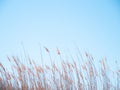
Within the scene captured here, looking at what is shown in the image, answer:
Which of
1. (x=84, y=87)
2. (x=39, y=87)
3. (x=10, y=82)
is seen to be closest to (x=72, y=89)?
(x=84, y=87)

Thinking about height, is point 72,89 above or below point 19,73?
below

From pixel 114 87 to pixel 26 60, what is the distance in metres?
1.31

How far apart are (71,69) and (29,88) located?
2.03ft

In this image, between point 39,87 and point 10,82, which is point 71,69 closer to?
point 39,87

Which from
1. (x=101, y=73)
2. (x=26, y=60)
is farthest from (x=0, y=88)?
(x=101, y=73)

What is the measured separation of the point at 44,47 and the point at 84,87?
2.52 feet

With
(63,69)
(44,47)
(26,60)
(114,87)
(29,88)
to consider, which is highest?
(44,47)

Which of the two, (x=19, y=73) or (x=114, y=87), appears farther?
(x=114, y=87)

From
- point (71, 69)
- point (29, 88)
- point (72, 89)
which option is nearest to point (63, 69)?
point (71, 69)

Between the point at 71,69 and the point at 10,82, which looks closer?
the point at 10,82

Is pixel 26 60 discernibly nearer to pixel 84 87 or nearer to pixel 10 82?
pixel 10 82

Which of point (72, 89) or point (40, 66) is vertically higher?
point (40, 66)

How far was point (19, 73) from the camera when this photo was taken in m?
2.49

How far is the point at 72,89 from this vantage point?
8.30 feet
